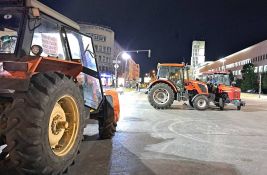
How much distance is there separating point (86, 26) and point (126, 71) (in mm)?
17495

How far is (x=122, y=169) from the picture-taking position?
20.0 ft

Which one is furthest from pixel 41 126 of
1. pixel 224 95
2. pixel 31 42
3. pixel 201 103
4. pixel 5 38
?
pixel 224 95

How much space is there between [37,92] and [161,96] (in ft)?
54.0

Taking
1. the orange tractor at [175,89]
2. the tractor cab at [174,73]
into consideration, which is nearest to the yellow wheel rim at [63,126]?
the orange tractor at [175,89]

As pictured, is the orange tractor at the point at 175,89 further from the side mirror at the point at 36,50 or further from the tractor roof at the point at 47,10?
the side mirror at the point at 36,50

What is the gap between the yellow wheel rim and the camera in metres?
5.11

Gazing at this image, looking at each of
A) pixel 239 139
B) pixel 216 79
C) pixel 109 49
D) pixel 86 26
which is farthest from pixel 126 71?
pixel 239 139

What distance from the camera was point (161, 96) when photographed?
68.3 feet

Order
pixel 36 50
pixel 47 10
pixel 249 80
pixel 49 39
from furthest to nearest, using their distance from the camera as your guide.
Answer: pixel 249 80 < pixel 49 39 < pixel 47 10 < pixel 36 50

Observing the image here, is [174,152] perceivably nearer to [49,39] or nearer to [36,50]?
[49,39]

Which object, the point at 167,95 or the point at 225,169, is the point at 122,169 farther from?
the point at 167,95

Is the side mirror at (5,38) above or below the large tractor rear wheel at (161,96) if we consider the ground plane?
above

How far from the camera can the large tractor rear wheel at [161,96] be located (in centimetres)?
2028

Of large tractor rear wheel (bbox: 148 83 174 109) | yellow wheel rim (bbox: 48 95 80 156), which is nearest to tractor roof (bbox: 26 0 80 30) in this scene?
yellow wheel rim (bbox: 48 95 80 156)
